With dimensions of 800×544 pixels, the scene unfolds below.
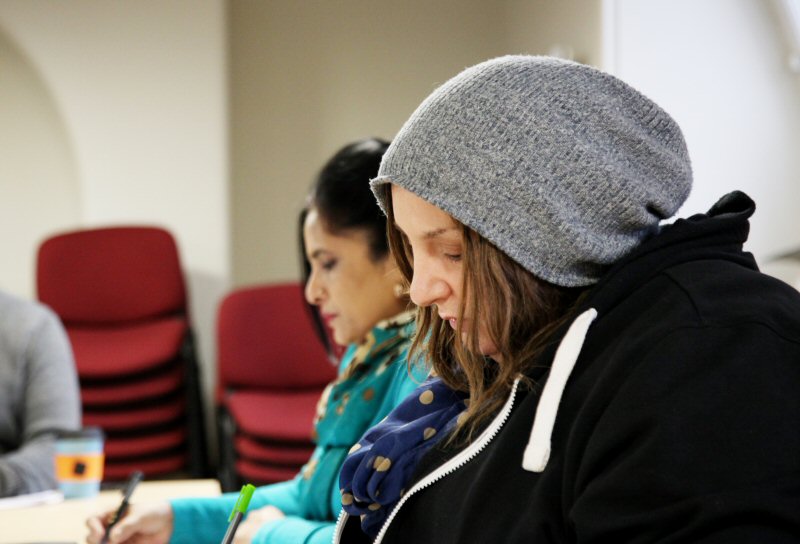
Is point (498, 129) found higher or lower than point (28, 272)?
higher

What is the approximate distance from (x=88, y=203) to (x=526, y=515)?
12.8ft

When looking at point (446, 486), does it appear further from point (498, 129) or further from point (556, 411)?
point (498, 129)

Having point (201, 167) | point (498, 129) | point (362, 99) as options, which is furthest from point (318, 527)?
point (362, 99)

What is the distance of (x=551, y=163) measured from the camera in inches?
38.9

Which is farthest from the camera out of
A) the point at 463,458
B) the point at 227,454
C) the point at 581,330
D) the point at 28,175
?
the point at 28,175

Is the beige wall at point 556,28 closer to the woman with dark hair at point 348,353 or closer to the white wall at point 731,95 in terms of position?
the white wall at point 731,95

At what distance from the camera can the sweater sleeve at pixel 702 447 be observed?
0.82 meters

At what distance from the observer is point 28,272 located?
4887 mm

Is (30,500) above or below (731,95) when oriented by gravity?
below

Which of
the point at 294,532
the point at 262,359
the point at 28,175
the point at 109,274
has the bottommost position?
the point at 262,359

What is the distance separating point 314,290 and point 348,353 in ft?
0.47

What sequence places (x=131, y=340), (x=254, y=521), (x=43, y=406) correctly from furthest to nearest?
1. (x=131, y=340)
2. (x=43, y=406)
3. (x=254, y=521)

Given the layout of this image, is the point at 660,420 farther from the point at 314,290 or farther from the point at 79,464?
the point at 79,464

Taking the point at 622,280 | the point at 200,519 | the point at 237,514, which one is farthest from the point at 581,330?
the point at 200,519
